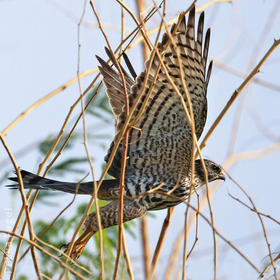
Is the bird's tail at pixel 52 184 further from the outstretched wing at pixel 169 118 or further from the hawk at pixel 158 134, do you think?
the outstretched wing at pixel 169 118

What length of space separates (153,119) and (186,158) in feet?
1.23

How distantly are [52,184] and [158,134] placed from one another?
33.0 inches

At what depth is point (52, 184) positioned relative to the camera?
4.04 metres

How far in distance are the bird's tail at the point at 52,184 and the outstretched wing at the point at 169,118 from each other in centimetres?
12

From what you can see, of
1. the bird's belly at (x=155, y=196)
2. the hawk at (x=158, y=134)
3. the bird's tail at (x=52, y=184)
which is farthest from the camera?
the bird's belly at (x=155, y=196)

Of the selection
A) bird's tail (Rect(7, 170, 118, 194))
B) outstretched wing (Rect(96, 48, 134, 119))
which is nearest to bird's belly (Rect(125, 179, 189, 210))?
bird's tail (Rect(7, 170, 118, 194))

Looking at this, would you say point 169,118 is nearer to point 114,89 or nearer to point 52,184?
point 114,89

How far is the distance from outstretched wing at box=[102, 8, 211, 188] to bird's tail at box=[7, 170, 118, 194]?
12cm

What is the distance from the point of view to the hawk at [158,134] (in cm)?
395

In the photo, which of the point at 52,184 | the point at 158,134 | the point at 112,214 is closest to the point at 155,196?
the point at 112,214

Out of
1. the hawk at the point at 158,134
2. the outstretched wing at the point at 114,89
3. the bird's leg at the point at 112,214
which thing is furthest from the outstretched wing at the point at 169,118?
the bird's leg at the point at 112,214

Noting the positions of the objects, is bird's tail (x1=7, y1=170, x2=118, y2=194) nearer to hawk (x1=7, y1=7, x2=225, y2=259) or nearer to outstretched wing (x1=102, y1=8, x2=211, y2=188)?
hawk (x1=7, y1=7, x2=225, y2=259)

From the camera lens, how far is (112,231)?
4836 millimetres

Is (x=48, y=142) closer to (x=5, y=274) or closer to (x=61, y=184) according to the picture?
(x=61, y=184)
